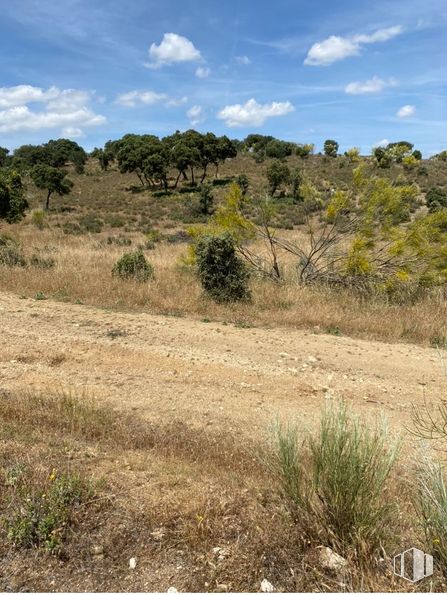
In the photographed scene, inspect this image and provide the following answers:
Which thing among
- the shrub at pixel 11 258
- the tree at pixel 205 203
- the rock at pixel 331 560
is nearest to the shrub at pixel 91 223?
the tree at pixel 205 203

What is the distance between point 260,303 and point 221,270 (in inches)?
46.7

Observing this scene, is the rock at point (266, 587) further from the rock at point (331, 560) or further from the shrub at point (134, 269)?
the shrub at point (134, 269)

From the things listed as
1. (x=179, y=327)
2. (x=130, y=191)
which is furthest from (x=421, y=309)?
(x=130, y=191)

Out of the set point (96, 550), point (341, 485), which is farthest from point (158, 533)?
point (341, 485)

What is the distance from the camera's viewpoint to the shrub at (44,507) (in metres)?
2.76

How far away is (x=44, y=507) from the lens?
2938 millimetres

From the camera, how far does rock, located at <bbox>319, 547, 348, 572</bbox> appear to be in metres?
2.58

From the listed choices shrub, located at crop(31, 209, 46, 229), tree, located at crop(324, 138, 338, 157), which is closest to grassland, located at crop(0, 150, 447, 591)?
shrub, located at crop(31, 209, 46, 229)

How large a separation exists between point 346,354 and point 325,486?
4365 millimetres

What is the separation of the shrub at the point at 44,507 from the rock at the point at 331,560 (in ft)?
4.92

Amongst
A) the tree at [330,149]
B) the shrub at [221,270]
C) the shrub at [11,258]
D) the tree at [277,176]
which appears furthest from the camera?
the tree at [330,149]

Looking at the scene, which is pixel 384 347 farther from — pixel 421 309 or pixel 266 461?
pixel 266 461

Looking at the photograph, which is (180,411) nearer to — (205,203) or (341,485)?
(341,485)

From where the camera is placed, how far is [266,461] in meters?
3.18
